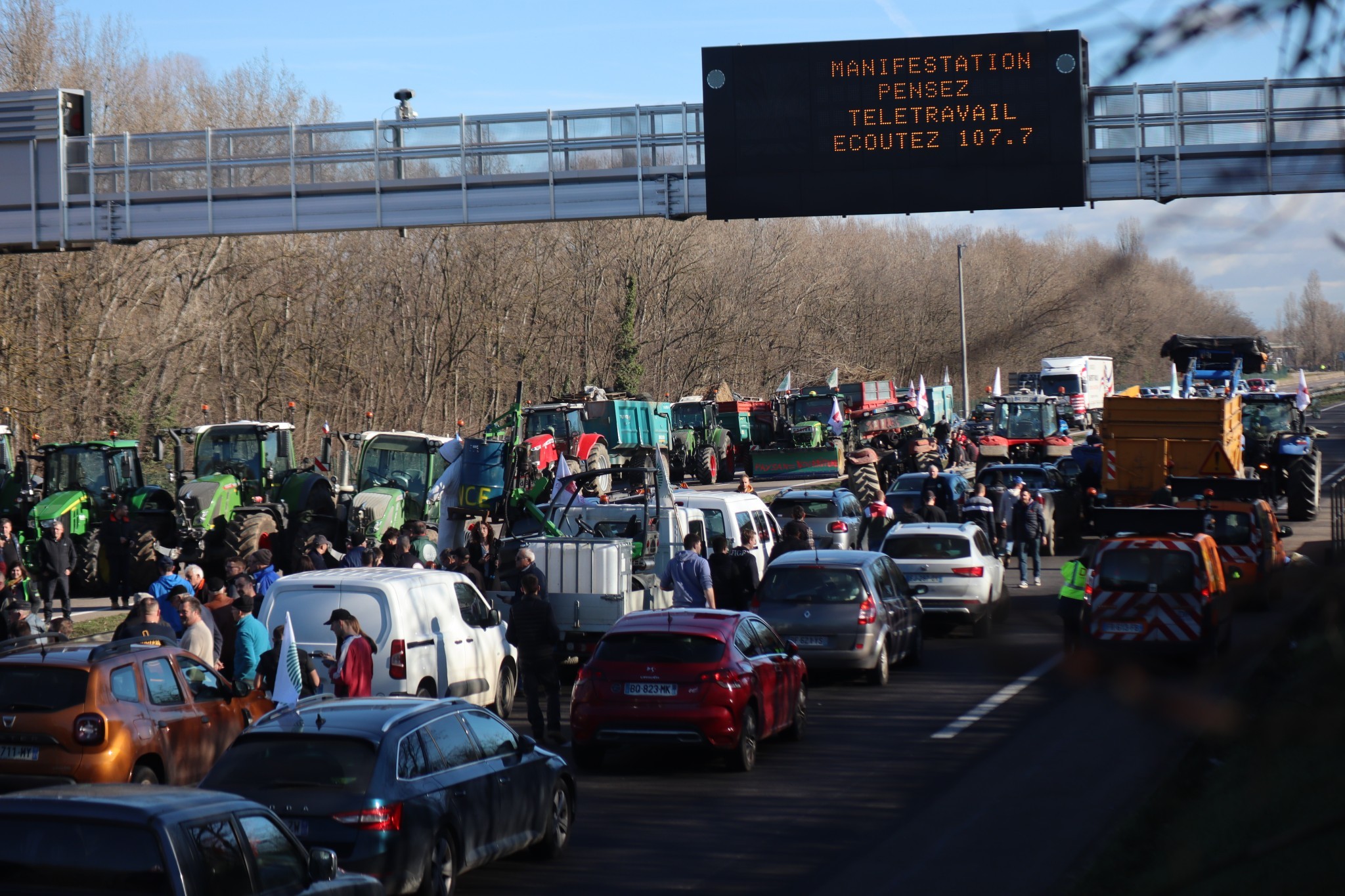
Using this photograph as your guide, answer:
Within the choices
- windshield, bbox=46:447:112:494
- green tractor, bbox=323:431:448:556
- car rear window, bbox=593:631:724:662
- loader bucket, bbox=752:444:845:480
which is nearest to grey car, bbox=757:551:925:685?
car rear window, bbox=593:631:724:662

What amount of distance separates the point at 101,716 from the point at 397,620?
351 centimetres

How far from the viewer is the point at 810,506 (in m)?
26.6

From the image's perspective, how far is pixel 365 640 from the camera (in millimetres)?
12211

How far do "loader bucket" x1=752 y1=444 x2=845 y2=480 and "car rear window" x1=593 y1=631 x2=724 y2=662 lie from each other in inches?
1277

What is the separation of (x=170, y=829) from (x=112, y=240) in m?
26.1

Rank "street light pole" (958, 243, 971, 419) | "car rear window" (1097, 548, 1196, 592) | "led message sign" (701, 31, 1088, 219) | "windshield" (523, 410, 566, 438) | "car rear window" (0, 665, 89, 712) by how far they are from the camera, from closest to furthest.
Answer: "street light pole" (958, 243, 971, 419) < "car rear window" (0, 665, 89, 712) < "car rear window" (1097, 548, 1196, 592) < "led message sign" (701, 31, 1088, 219) < "windshield" (523, 410, 566, 438)

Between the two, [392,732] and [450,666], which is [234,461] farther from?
[392,732]

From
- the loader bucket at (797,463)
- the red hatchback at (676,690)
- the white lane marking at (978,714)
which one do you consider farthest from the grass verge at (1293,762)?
the loader bucket at (797,463)

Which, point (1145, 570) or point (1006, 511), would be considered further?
point (1006, 511)

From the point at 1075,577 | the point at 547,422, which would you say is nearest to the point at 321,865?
the point at 1075,577

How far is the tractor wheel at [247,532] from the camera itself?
22.4 m

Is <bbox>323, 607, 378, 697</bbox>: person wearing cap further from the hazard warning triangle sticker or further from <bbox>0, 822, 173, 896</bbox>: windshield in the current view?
the hazard warning triangle sticker

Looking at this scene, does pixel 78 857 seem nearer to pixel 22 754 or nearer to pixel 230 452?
pixel 22 754

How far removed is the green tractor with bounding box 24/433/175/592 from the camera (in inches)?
960
